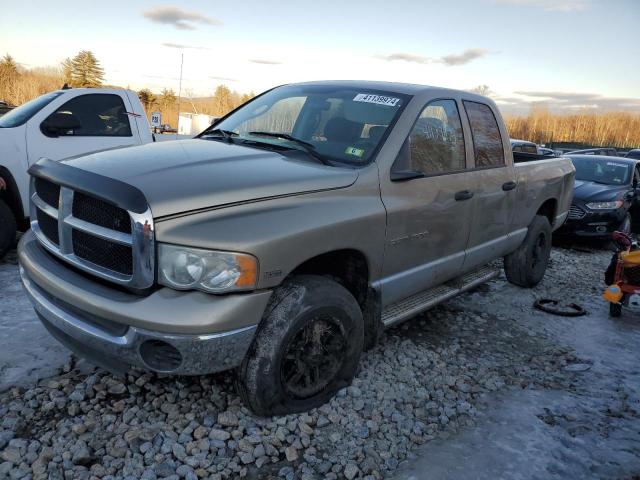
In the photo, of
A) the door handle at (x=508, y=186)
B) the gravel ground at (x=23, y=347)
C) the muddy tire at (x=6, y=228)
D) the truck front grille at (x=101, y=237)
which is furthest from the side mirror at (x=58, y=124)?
the door handle at (x=508, y=186)

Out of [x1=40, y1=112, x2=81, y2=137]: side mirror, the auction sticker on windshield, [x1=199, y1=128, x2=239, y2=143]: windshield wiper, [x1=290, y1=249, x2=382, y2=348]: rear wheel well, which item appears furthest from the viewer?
[x1=40, y1=112, x2=81, y2=137]: side mirror

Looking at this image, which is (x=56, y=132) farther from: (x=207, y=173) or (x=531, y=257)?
(x=531, y=257)

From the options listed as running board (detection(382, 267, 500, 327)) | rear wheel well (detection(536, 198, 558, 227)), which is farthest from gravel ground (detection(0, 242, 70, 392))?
rear wheel well (detection(536, 198, 558, 227))

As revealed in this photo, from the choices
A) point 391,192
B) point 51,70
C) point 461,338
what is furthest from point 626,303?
point 51,70

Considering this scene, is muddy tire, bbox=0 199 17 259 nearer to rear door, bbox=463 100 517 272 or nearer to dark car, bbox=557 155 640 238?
rear door, bbox=463 100 517 272

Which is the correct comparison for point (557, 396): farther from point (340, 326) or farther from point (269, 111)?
point (269, 111)

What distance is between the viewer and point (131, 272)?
8.16 feet

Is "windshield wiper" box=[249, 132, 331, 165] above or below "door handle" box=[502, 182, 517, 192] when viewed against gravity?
above

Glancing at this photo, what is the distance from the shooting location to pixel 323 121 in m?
3.69

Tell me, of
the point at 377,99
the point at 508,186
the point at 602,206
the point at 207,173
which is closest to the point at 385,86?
the point at 377,99

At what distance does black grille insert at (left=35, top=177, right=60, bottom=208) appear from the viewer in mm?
2866

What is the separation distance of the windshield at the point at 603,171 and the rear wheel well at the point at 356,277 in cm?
786

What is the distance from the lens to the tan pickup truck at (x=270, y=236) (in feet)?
7.91

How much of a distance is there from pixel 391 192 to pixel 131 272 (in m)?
1.62
